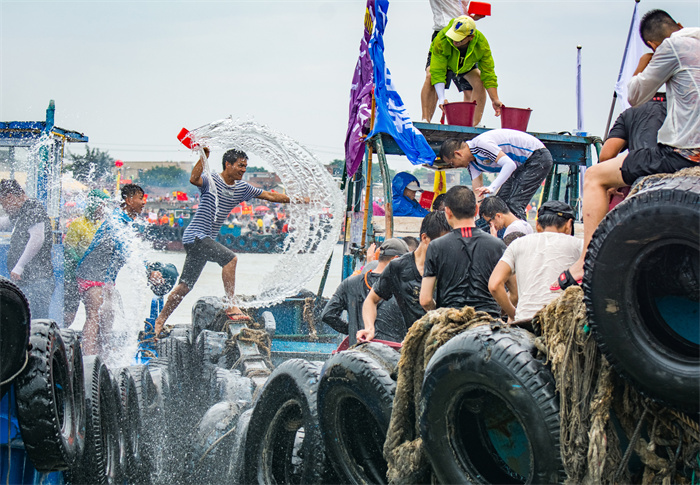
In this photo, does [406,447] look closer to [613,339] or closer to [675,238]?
[613,339]

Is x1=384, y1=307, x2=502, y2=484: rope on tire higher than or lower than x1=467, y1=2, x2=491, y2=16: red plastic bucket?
lower

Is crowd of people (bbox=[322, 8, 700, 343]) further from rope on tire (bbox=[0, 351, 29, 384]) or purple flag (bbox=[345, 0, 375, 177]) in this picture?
rope on tire (bbox=[0, 351, 29, 384])

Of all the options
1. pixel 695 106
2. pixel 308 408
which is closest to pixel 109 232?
pixel 308 408

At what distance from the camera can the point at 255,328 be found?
26.3 feet

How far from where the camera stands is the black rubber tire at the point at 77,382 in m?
4.36

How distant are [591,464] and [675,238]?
32.1 inches

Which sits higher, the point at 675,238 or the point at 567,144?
the point at 567,144

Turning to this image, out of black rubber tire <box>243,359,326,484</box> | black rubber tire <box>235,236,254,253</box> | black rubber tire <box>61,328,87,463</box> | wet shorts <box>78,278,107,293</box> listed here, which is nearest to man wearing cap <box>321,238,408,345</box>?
black rubber tire <box>243,359,326,484</box>

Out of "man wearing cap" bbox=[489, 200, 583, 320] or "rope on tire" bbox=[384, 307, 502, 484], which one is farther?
"man wearing cap" bbox=[489, 200, 583, 320]

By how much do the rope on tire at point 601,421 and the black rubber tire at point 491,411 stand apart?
72mm

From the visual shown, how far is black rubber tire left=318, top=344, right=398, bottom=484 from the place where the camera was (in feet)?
12.1

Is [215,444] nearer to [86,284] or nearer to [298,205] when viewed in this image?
[86,284]

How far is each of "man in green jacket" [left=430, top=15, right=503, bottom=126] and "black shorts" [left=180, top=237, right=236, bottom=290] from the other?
313 cm

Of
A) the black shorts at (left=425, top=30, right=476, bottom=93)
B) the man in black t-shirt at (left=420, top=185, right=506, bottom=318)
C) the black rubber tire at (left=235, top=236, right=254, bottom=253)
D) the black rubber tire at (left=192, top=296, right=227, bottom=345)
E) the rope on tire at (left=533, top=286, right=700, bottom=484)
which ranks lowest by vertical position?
the black rubber tire at (left=235, top=236, right=254, bottom=253)
